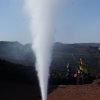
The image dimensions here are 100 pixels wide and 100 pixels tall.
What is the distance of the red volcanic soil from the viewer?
16.1 m

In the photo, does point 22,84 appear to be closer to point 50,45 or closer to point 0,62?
point 0,62

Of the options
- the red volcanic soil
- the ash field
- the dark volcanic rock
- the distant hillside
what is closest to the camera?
the red volcanic soil

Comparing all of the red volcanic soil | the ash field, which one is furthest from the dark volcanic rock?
the red volcanic soil

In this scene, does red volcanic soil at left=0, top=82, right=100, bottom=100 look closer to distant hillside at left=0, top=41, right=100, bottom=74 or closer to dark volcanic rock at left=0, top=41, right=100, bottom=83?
dark volcanic rock at left=0, top=41, right=100, bottom=83

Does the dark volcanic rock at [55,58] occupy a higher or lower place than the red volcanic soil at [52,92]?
higher

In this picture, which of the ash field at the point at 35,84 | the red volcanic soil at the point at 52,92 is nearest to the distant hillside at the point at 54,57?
the ash field at the point at 35,84

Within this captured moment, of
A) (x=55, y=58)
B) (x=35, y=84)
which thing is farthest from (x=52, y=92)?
(x=55, y=58)

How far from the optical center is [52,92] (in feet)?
55.9

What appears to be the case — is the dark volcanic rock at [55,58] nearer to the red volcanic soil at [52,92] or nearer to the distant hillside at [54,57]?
the distant hillside at [54,57]

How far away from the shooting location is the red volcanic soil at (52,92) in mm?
16094

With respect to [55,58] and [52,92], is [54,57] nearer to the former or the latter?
[55,58]

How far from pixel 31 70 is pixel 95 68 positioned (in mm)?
9070

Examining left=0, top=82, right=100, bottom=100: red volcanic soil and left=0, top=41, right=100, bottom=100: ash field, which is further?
left=0, top=41, right=100, bottom=100: ash field

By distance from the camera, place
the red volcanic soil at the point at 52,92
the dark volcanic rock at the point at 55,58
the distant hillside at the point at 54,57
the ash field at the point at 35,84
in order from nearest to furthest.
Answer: the red volcanic soil at the point at 52,92
the ash field at the point at 35,84
the dark volcanic rock at the point at 55,58
the distant hillside at the point at 54,57
